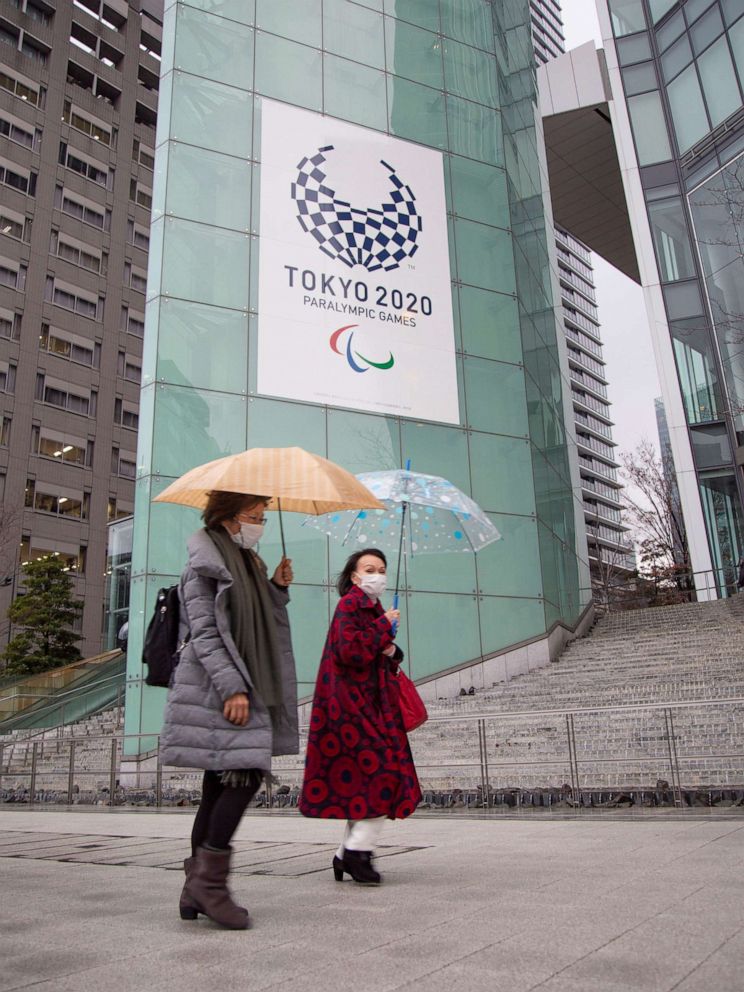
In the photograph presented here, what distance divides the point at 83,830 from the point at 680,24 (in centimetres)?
2936

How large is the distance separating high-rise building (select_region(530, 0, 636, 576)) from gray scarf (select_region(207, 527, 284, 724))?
8612 cm

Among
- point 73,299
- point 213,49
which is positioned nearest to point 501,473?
point 213,49

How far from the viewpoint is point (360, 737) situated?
3824 mm

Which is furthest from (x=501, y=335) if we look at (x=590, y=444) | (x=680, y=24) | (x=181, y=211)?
(x=590, y=444)

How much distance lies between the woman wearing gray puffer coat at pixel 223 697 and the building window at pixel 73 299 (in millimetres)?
43556

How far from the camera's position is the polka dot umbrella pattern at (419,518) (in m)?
5.89

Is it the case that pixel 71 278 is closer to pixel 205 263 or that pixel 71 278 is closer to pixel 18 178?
pixel 18 178

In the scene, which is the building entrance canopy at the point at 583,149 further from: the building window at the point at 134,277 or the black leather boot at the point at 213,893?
the black leather boot at the point at 213,893

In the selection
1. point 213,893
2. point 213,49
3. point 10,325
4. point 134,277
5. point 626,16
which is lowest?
point 213,893

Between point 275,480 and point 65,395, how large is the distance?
4182cm

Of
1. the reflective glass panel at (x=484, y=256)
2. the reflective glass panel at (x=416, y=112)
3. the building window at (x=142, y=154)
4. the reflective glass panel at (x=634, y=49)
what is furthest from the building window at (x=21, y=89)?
the reflective glass panel at (x=484, y=256)

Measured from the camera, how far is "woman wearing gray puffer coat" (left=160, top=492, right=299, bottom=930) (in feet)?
9.72

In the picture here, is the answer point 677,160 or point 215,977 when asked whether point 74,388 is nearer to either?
point 677,160

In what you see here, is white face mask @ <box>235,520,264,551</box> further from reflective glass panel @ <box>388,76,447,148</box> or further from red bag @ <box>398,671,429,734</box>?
reflective glass panel @ <box>388,76,447,148</box>
